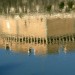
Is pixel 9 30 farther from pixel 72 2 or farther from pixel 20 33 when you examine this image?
pixel 72 2

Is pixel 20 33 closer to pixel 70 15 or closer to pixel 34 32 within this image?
pixel 34 32

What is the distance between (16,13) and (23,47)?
6.56ft

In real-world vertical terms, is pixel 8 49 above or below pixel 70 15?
below

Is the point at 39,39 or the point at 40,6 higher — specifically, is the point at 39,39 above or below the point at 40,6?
below

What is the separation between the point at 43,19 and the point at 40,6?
118 centimetres

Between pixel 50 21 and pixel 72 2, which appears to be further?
pixel 72 2

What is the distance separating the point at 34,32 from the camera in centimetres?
1730

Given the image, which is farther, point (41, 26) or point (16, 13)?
point (16, 13)

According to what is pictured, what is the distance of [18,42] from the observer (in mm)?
17469

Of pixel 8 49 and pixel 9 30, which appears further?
pixel 9 30

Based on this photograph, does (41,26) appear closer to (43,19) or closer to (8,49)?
(43,19)

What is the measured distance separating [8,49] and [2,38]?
1372 millimetres

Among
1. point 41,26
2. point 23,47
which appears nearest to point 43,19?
point 41,26

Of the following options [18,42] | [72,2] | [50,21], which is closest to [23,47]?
[18,42]
